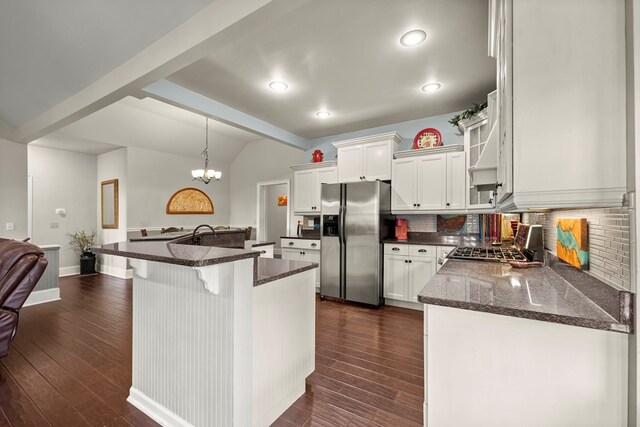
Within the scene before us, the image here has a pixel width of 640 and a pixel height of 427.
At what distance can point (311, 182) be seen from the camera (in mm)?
5039

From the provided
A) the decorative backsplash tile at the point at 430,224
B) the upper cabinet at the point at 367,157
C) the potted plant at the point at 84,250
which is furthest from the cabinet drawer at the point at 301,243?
the potted plant at the point at 84,250

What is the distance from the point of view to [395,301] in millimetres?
4070

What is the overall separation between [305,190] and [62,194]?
211 inches

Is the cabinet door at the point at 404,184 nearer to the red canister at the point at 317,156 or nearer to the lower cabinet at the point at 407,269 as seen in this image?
the lower cabinet at the point at 407,269

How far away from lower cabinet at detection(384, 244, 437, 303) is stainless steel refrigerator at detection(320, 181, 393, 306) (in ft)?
0.42

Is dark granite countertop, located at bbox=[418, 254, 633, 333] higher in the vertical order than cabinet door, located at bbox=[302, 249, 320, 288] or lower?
higher

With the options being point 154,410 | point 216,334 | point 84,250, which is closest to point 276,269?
point 216,334

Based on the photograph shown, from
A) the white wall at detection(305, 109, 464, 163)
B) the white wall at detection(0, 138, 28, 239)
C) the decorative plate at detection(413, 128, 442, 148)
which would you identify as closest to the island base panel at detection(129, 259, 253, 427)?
the decorative plate at detection(413, 128, 442, 148)

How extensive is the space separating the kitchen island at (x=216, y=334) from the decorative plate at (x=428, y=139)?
9.88ft

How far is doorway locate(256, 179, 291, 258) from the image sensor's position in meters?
7.16

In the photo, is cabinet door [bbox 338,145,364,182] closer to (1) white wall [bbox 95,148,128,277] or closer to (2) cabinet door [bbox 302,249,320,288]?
(2) cabinet door [bbox 302,249,320,288]

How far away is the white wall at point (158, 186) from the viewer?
19.8 ft

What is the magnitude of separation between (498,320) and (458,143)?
11.5 ft

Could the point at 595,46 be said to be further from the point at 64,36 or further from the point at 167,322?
the point at 64,36
